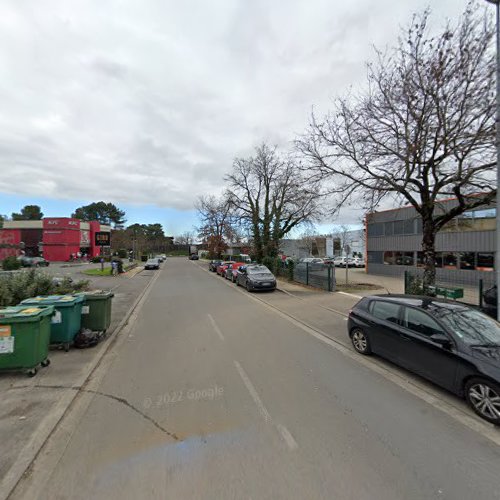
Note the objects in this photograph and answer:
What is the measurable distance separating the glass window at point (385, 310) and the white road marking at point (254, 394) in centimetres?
287

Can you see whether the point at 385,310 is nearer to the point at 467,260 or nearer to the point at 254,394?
the point at 254,394

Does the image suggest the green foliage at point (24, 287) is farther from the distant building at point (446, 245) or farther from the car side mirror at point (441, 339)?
the distant building at point (446, 245)

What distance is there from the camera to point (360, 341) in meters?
6.35

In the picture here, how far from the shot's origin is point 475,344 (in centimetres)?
423

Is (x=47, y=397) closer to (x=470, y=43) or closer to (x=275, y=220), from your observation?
(x=470, y=43)

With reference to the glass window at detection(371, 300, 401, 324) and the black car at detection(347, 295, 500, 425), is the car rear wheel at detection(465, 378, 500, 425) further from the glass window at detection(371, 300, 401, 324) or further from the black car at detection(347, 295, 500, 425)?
the glass window at detection(371, 300, 401, 324)

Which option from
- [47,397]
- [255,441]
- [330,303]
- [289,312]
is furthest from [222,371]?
[330,303]

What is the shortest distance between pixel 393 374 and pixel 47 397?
18.3ft

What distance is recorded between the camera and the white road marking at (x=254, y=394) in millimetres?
3868

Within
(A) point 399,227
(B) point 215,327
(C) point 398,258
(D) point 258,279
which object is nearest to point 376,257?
(C) point 398,258

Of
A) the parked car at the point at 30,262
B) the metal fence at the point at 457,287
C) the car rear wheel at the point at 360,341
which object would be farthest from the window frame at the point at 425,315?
the parked car at the point at 30,262

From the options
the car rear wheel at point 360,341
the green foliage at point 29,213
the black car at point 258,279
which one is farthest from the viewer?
the green foliage at point 29,213

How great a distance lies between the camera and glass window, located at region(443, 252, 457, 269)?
2030cm

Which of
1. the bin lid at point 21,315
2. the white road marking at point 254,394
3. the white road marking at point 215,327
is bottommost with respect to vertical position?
the white road marking at point 215,327
